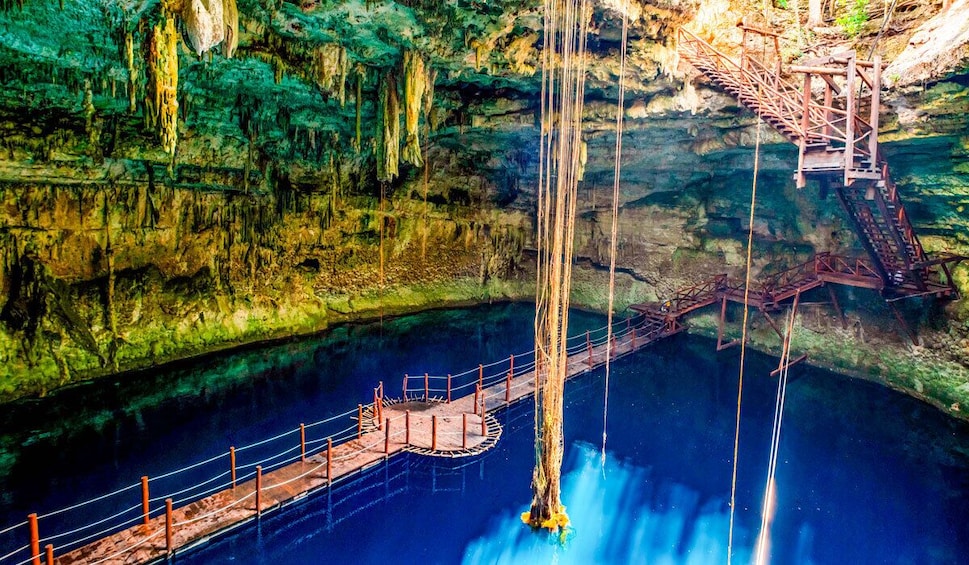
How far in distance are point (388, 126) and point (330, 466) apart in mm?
7436

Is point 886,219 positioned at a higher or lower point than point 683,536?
higher

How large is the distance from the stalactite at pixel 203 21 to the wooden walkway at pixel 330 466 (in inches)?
264

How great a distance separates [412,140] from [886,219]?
10.7 meters

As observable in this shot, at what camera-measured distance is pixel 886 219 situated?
1269cm

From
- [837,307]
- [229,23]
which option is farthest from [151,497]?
[837,307]

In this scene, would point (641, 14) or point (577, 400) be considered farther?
point (577, 400)

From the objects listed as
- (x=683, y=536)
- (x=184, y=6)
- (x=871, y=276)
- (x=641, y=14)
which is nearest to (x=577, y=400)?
(x=683, y=536)

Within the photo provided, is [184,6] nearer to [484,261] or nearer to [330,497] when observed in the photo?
[330,497]

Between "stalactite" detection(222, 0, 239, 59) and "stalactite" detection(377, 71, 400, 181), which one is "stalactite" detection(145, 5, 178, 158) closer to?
"stalactite" detection(222, 0, 239, 59)

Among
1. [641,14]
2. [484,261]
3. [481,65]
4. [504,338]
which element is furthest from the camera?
[484,261]

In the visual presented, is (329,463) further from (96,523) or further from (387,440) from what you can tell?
(96,523)

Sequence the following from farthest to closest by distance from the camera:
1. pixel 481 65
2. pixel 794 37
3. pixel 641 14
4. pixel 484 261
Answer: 1. pixel 484 261
2. pixel 794 37
3. pixel 481 65
4. pixel 641 14

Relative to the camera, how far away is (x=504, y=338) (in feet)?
66.2

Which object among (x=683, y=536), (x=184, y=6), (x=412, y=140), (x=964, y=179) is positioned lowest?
(x=683, y=536)
